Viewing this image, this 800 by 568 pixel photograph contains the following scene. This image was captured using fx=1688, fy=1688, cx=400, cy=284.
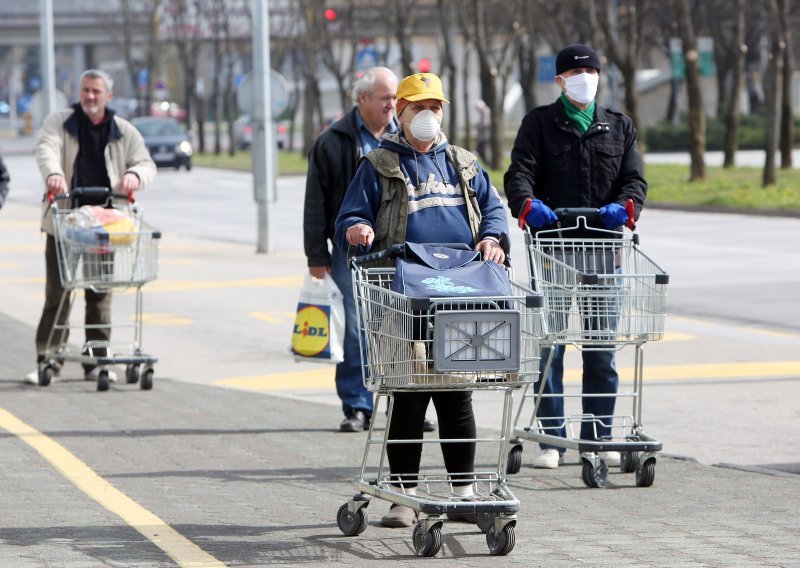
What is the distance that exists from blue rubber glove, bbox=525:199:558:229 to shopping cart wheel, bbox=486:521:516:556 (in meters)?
1.95

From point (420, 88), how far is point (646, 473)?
2283 mm

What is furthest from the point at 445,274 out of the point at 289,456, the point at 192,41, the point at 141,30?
the point at 141,30

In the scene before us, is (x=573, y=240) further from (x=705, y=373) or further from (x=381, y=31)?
(x=381, y=31)

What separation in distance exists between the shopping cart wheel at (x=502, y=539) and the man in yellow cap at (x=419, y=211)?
0.33 metres

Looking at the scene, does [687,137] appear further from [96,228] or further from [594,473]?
[594,473]

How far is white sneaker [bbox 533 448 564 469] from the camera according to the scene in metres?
8.41

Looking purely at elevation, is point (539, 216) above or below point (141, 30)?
below

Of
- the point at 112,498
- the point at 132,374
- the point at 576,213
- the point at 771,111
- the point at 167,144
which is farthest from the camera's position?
the point at 167,144

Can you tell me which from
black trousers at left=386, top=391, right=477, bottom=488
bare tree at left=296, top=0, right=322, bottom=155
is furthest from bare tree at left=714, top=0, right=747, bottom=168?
black trousers at left=386, top=391, right=477, bottom=488

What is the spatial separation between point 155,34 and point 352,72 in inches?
803

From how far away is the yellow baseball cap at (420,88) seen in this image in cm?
670

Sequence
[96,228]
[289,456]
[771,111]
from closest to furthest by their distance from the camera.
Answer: [289,456] < [96,228] < [771,111]

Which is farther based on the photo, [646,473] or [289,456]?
Answer: [289,456]

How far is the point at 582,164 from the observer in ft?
27.1
